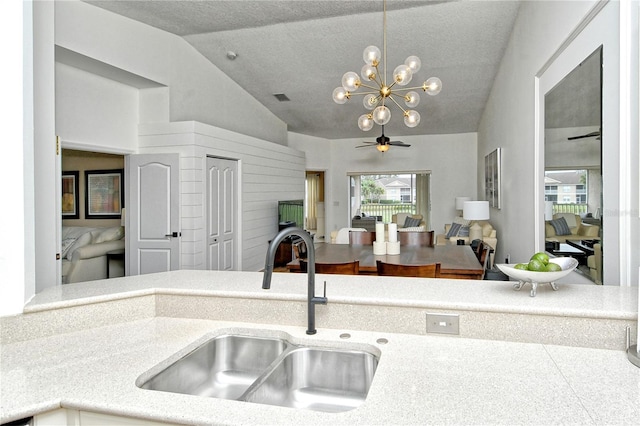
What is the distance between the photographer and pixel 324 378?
4.31 ft

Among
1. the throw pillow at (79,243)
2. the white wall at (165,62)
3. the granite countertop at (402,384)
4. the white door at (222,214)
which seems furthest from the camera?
the white door at (222,214)

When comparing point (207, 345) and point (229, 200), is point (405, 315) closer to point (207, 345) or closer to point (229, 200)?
point (207, 345)

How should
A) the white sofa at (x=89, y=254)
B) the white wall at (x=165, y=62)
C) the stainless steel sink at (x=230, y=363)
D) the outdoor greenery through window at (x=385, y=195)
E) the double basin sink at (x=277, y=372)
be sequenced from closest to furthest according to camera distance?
1. the double basin sink at (x=277, y=372)
2. the stainless steel sink at (x=230, y=363)
3. the white wall at (x=165, y=62)
4. the white sofa at (x=89, y=254)
5. the outdoor greenery through window at (x=385, y=195)

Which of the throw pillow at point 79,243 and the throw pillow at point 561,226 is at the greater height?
the throw pillow at point 561,226

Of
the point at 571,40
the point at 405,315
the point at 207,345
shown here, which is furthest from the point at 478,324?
the point at 571,40

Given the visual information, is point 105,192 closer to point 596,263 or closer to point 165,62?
point 165,62

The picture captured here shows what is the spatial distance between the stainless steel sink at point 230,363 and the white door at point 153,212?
12.1 feet

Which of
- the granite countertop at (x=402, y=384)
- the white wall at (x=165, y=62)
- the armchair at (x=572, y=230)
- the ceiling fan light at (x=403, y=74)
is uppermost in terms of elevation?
the white wall at (x=165, y=62)

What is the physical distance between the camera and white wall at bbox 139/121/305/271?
489 cm

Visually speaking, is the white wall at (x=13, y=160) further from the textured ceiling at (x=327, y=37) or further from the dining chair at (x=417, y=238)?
the dining chair at (x=417, y=238)

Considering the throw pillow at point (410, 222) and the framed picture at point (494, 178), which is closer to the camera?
the framed picture at point (494, 178)

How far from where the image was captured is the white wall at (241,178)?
193 inches

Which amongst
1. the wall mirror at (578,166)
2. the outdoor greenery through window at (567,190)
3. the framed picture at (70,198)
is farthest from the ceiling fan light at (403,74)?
the framed picture at (70,198)

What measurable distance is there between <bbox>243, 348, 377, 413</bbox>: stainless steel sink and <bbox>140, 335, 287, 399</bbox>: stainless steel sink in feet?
0.34
